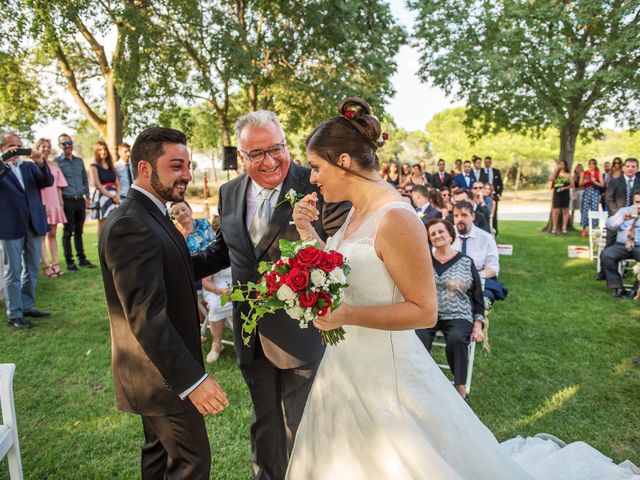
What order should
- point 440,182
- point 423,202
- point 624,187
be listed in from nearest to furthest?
point 423,202 → point 624,187 → point 440,182

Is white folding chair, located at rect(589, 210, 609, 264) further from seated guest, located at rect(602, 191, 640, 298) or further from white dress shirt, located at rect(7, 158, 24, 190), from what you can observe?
white dress shirt, located at rect(7, 158, 24, 190)

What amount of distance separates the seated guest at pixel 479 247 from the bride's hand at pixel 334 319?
4360 millimetres

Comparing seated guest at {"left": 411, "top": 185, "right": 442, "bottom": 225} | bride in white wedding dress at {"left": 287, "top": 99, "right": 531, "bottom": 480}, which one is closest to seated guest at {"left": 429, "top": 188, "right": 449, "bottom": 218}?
seated guest at {"left": 411, "top": 185, "right": 442, "bottom": 225}

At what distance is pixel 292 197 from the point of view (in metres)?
2.76

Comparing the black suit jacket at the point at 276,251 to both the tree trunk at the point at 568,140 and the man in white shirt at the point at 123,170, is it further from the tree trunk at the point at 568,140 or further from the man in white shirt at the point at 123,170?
the tree trunk at the point at 568,140

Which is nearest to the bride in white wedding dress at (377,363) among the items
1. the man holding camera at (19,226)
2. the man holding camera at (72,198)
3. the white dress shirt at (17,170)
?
the man holding camera at (19,226)

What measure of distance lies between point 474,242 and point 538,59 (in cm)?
1130

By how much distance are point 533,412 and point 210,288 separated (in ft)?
12.6

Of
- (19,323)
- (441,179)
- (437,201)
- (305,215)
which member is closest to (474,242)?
(437,201)

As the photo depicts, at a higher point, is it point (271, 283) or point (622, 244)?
point (271, 283)

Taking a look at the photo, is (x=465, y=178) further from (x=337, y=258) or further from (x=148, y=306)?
(x=148, y=306)

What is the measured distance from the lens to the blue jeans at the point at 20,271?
6309 millimetres

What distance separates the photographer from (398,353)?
2.35 metres

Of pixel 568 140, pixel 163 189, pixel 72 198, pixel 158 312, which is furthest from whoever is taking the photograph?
pixel 568 140
